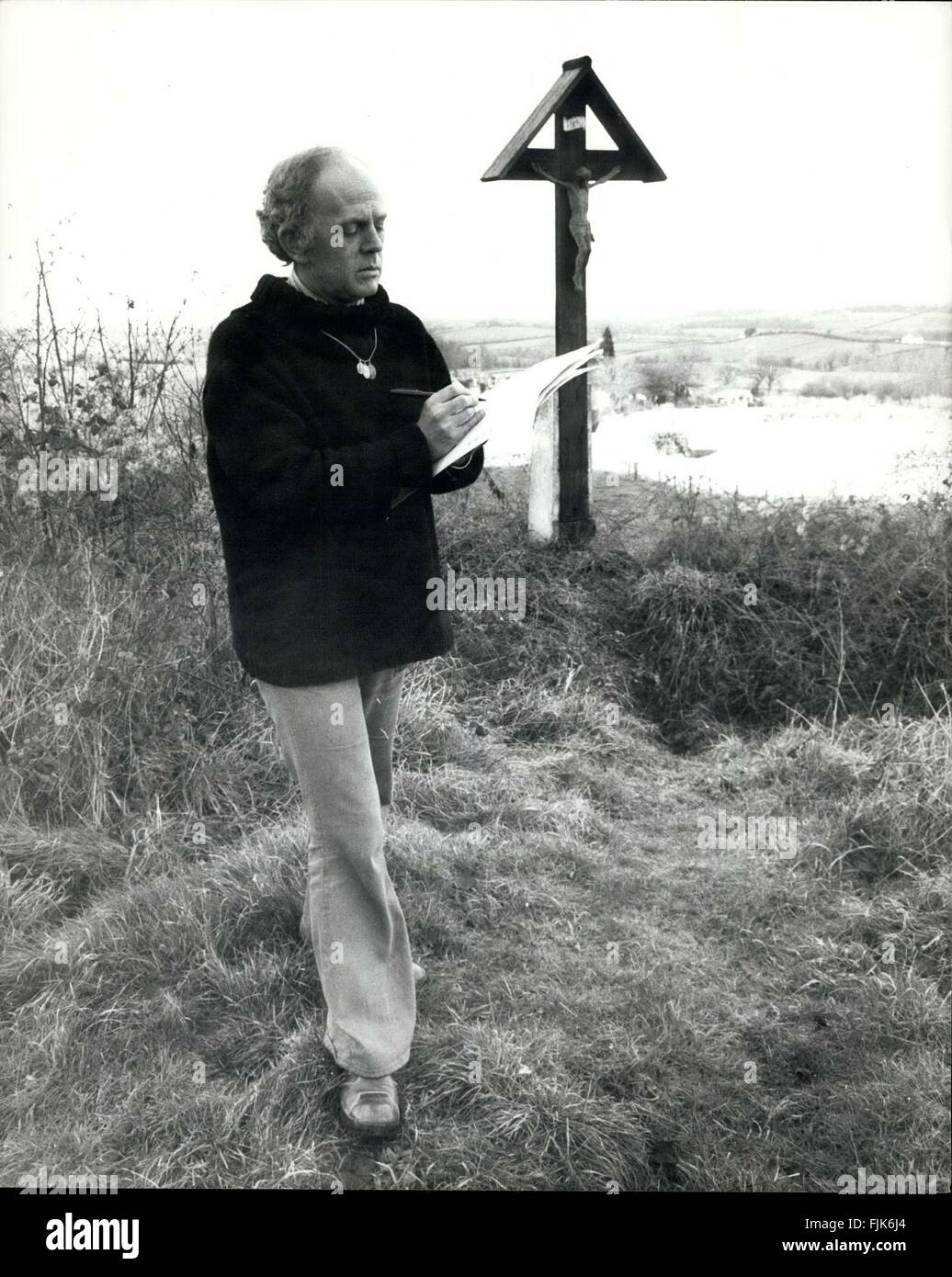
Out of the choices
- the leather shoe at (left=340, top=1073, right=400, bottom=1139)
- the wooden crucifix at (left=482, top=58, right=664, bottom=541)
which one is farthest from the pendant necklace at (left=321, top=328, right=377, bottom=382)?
the leather shoe at (left=340, top=1073, right=400, bottom=1139)

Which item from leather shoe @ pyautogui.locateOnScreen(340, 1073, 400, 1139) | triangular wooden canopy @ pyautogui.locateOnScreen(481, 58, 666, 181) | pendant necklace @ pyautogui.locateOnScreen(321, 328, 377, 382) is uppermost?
triangular wooden canopy @ pyautogui.locateOnScreen(481, 58, 666, 181)

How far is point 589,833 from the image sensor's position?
11.2 feet

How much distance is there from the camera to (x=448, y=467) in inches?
97.7

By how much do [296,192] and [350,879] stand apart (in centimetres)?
142

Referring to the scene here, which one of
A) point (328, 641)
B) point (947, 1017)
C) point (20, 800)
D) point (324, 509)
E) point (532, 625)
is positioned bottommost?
point (947, 1017)

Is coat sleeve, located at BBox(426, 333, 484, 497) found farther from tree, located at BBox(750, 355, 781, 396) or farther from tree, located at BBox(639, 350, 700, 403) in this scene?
tree, located at BBox(750, 355, 781, 396)

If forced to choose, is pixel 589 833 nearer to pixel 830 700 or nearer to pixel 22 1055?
pixel 830 700

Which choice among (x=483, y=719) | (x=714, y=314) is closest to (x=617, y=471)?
(x=714, y=314)

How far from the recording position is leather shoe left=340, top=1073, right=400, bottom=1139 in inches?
101

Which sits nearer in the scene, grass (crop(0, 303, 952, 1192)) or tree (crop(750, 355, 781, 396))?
grass (crop(0, 303, 952, 1192))

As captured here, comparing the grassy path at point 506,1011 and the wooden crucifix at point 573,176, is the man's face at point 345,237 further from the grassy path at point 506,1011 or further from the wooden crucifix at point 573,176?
the grassy path at point 506,1011

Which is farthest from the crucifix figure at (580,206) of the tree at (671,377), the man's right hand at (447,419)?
the man's right hand at (447,419)

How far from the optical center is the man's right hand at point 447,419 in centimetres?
235

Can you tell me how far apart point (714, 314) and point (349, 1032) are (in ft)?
8.08
